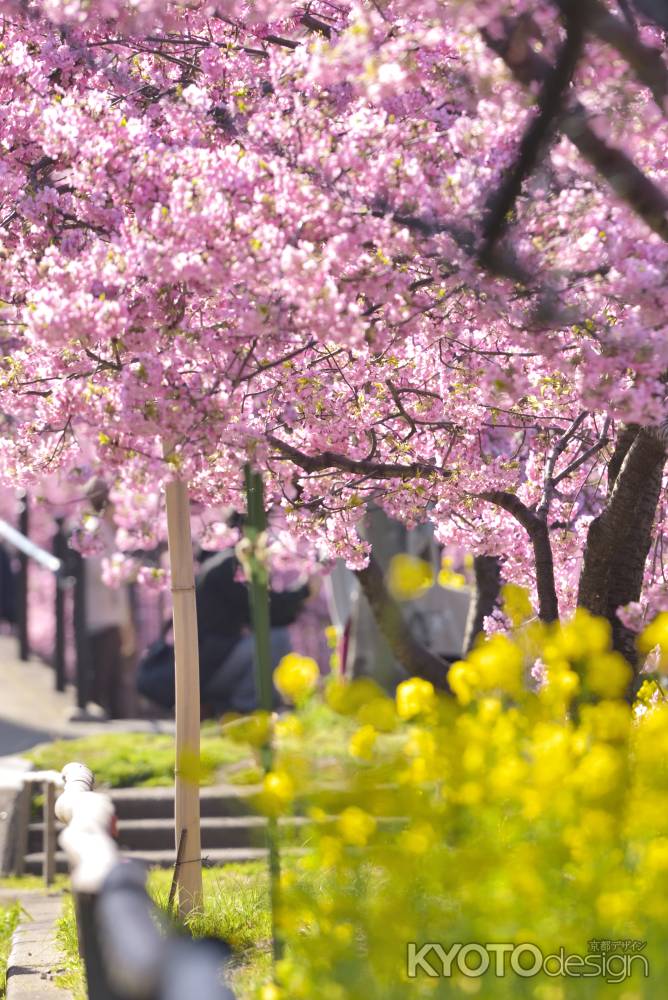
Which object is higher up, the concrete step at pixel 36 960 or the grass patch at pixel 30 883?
the grass patch at pixel 30 883

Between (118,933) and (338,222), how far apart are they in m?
2.16

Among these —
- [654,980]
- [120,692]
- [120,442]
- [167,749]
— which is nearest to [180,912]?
[120,442]

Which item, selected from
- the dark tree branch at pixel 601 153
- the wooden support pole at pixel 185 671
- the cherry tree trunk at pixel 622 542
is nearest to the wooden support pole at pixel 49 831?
the wooden support pole at pixel 185 671

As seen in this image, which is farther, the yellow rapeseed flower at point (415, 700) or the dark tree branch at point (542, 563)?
the dark tree branch at point (542, 563)

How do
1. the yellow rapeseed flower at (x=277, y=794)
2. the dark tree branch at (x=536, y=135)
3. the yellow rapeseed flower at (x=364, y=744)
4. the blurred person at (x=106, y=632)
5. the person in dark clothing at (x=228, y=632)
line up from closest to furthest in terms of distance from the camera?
the yellow rapeseed flower at (x=277, y=794) < the yellow rapeseed flower at (x=364, y=744) < the dark tree branch at (x=536, y=135) < the person in dark clothing at (x=228, y=632) < the blurred person at (x=106, y=632)

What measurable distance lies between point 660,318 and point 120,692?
13665 mm

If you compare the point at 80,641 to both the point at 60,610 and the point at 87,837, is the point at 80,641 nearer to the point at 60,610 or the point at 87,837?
the point at 60,610

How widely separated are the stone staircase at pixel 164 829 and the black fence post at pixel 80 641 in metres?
2.80

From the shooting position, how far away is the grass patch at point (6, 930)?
18.6 feet

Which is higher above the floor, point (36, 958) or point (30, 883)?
point (30, 883)

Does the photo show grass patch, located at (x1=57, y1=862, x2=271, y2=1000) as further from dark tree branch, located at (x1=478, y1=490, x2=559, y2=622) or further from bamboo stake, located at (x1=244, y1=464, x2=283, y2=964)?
dark tree branch, located at (x1=478, y1=490, x2=559, y2=622)

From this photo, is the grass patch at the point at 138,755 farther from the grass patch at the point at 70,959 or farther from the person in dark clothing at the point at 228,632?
the grass patch at the point at 70,959

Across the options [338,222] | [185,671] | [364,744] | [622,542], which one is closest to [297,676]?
[364,744]

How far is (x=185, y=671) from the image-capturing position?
5.69 metres
